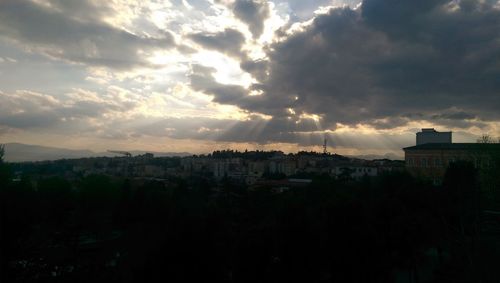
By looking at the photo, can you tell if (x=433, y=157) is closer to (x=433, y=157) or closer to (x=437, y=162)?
(x=433, y=157)

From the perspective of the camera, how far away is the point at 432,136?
5550 cm

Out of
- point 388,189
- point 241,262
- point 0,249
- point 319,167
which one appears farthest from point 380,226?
point 319,167

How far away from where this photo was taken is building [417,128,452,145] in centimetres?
5416

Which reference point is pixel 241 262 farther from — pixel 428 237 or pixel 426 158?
pixel 426 158

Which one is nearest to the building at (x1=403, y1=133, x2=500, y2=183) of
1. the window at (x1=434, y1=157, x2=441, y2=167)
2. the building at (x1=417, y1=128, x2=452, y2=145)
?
the window at (x1=434, y1=157, x2=441, y2=167)

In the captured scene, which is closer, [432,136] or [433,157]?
[433,157]

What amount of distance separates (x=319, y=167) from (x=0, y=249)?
8487 cm

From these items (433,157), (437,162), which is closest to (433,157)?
(433,157)

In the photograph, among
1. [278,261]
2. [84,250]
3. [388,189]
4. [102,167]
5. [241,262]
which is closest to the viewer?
[241,262]

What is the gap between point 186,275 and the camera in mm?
9109

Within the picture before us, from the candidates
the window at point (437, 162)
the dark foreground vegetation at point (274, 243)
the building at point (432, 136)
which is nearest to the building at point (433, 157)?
the window at point (437, 162)

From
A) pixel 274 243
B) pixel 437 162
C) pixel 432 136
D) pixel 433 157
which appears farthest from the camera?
pixel 432 136

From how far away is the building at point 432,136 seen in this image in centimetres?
5416

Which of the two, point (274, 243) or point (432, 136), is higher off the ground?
point (432, 136)
